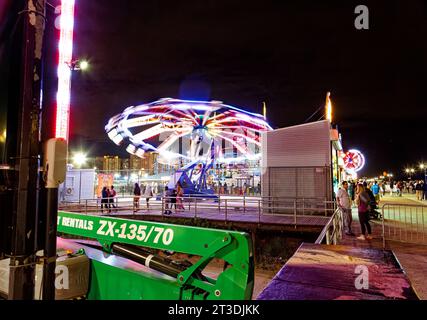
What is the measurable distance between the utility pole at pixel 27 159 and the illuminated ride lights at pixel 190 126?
65.4ft

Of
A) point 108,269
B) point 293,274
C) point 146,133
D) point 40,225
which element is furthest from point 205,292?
point 146,133

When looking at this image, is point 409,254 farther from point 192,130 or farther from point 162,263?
point 192,130

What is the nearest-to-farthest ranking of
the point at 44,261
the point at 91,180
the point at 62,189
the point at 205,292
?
the point at 44,261 → the point at 205,292 → the point at 62,189 → the point at 91,180

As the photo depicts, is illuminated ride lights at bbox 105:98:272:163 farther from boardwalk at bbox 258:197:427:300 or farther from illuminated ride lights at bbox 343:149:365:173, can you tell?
boardwalk at bbox 258:197:427:300

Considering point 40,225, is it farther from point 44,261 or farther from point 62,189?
point 62,189

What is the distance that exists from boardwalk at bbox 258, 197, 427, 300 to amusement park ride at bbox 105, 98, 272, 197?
17.9 m

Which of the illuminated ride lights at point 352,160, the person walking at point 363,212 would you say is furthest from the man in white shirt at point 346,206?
the illuminated ride lights at point 352,160

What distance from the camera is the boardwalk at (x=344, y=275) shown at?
4441mm

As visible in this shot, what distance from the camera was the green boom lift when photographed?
2.98 metres

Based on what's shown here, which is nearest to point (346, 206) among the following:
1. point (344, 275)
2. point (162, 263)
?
point (344, 275)

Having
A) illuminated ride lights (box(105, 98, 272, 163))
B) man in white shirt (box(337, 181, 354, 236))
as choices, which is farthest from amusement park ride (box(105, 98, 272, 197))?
man in white shirt (box(337, 181, 354, 236))

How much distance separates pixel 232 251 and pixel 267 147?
1583 cm

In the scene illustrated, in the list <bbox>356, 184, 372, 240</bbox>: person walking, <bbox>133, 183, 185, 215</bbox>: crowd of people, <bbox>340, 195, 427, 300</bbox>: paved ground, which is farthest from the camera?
<bbox>133, 183, 185, 215</bbox>: crowd of people
